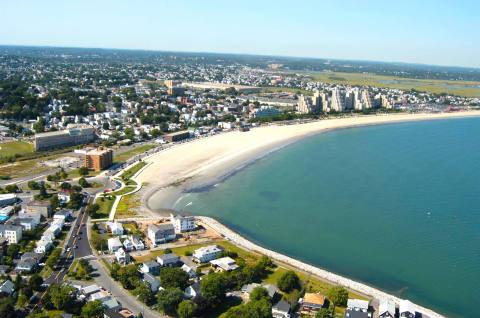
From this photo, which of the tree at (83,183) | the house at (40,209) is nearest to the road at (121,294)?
the house at (40,209)

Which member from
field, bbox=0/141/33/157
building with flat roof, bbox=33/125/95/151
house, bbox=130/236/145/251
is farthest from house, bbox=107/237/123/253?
building with flat roof, bbox=33/125/95/151

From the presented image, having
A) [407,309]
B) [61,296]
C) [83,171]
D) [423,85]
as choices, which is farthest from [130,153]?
[423,85]

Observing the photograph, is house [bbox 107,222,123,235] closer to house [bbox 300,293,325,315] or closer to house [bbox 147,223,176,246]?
house [bbox 147,223,176,246]

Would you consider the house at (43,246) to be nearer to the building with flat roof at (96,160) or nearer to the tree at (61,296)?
the tree at (61,296)

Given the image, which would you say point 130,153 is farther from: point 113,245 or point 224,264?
point 224,264

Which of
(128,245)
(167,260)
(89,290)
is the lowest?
(128,245)

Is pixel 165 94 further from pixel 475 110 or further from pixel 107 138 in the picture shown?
pixel 475 110
